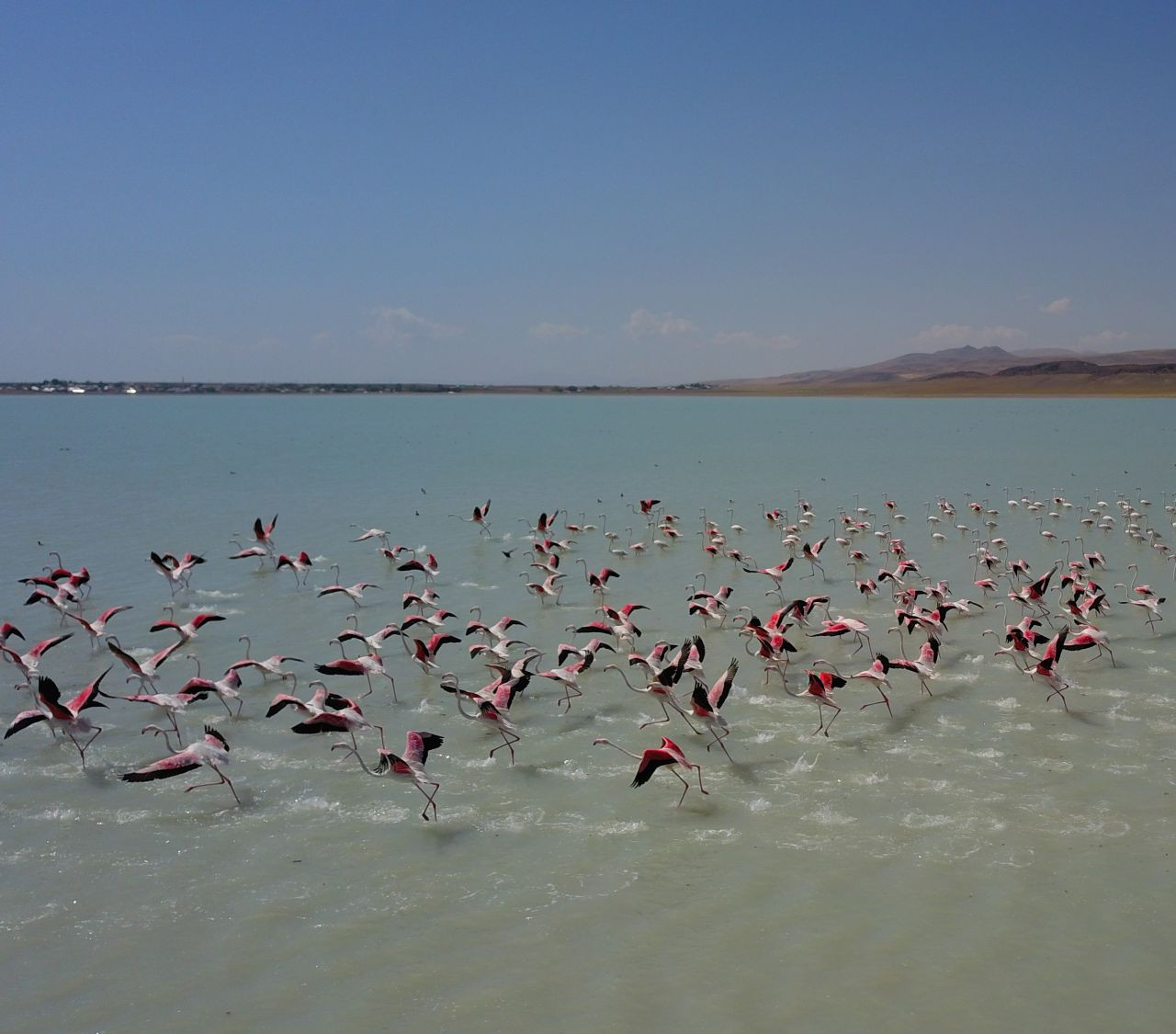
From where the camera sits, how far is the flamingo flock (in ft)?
26.9

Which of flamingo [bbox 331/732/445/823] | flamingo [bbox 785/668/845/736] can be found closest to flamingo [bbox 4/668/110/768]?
flamingo [bbox 331/732/445/823]

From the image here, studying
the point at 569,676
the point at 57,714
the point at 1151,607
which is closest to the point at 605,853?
the point at 569,676

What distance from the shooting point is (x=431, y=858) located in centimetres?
655

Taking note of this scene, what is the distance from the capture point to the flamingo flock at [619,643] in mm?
8195

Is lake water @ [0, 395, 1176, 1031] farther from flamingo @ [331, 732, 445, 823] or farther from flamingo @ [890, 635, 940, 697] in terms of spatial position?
flamingo @ [331, 732, 445, 823]

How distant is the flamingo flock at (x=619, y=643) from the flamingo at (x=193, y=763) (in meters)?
0.02

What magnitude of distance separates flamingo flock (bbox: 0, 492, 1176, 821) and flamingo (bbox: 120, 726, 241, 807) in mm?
20

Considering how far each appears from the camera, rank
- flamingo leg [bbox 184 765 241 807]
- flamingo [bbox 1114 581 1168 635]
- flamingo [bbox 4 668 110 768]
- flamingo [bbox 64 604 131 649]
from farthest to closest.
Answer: flamingo [bbox 1114 581 1168 635]
flamingo [bbox 64 604 131 649]
flamingo [bbox 4 668 110 768]
flamingo leg [bbox 184 765 241 807]

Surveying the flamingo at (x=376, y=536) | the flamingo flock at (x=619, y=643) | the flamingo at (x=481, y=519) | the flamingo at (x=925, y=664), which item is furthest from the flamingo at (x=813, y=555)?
the flamingo at (x=376, y=536)

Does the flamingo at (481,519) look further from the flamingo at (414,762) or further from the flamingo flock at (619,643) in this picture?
the flamingo at (414,762)

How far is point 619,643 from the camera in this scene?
11141 millimetres

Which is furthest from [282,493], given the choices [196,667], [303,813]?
[303,813]

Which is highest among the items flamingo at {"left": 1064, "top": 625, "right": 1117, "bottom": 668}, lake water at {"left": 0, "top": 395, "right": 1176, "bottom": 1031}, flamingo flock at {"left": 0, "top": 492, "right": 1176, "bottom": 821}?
flamingo at {"left": 1064, "top": 625, "right": 1117, "bottom": 668}

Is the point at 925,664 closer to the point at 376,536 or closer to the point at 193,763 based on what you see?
the point at 193,763
